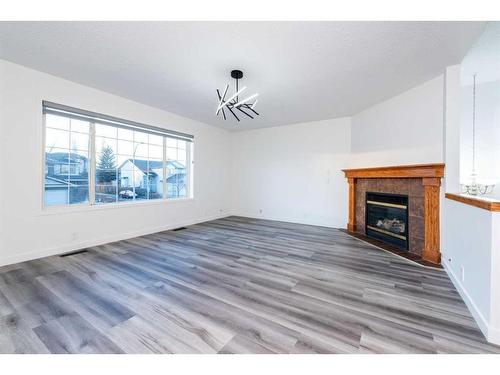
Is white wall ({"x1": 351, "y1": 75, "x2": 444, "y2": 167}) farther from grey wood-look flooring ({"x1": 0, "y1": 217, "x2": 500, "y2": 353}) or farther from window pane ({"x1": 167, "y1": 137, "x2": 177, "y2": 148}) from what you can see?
window pane ({"x1": 167, "y1": 137, "x2": 177, "y2": 148})

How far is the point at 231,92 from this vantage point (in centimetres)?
358

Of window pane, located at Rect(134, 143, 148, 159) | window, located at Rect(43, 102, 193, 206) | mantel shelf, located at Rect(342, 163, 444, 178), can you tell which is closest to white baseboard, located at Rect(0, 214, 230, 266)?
window, located at Rect(43, 102, 193, 206)

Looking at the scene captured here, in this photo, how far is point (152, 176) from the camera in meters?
4.59

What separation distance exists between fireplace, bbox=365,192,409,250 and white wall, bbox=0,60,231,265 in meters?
4.43

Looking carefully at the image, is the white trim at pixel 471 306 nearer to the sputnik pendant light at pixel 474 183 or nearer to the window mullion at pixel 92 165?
the sputnik pendant light at pixel 474 183

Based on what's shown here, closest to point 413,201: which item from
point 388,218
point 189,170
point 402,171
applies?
point 402,171

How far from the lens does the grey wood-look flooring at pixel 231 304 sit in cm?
145

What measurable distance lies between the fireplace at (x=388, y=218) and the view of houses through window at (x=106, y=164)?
14.1 feet

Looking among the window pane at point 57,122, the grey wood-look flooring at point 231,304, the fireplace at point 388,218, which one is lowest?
the grey wood-look flooring at point 231,304

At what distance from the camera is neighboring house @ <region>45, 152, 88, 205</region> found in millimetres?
3173

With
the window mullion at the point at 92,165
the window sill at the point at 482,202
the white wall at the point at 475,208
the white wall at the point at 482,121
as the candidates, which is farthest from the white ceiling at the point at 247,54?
the window sill at the point at 482,202

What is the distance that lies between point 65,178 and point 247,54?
336cm

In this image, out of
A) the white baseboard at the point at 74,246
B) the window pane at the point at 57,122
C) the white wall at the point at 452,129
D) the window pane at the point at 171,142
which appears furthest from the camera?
the window pane at the point at 171,142

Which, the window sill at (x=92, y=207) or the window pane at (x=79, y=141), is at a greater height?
the window pane at (x=79, y=141)
